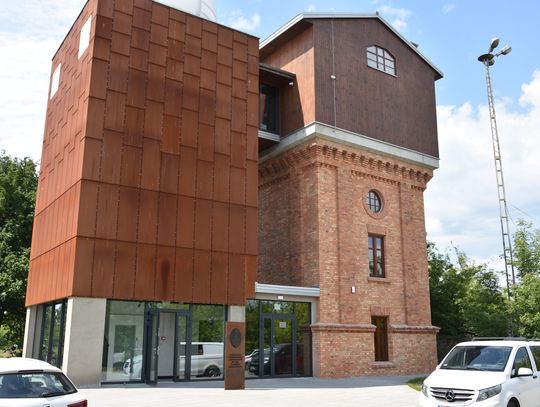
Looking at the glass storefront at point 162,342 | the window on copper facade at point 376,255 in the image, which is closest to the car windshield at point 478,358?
the glass storefront at point 162,342

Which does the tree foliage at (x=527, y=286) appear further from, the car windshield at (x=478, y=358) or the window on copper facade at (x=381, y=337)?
the car windshield at (x=478, y=358)

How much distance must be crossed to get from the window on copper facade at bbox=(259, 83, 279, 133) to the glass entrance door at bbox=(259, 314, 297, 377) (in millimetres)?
8710

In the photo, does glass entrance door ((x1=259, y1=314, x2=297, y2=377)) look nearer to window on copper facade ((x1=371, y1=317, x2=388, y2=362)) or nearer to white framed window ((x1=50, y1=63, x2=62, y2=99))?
window on copper facade ((x1=371, y1=317, x2=388, y2=362))

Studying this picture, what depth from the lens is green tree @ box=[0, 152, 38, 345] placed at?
30609 millimetres

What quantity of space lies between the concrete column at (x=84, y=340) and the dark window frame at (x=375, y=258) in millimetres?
12006

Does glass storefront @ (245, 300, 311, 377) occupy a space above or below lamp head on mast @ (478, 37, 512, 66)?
below

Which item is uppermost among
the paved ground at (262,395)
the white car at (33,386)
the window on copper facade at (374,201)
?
the window on copper facade at (374,201)

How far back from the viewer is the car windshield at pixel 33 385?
24.0 ft

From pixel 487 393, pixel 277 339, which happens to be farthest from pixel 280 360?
pixel 487 393

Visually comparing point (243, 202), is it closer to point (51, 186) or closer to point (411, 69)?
point (51, 186)

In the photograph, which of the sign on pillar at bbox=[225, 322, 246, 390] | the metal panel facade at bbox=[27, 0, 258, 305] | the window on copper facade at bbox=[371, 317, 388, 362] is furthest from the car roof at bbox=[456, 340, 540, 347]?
the window on copper facade at bbox=[371, 317, 388, 362]

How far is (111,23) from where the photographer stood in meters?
19.6

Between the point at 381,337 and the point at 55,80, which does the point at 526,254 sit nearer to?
the point at 381,337

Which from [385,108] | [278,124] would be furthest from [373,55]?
[278,124]
